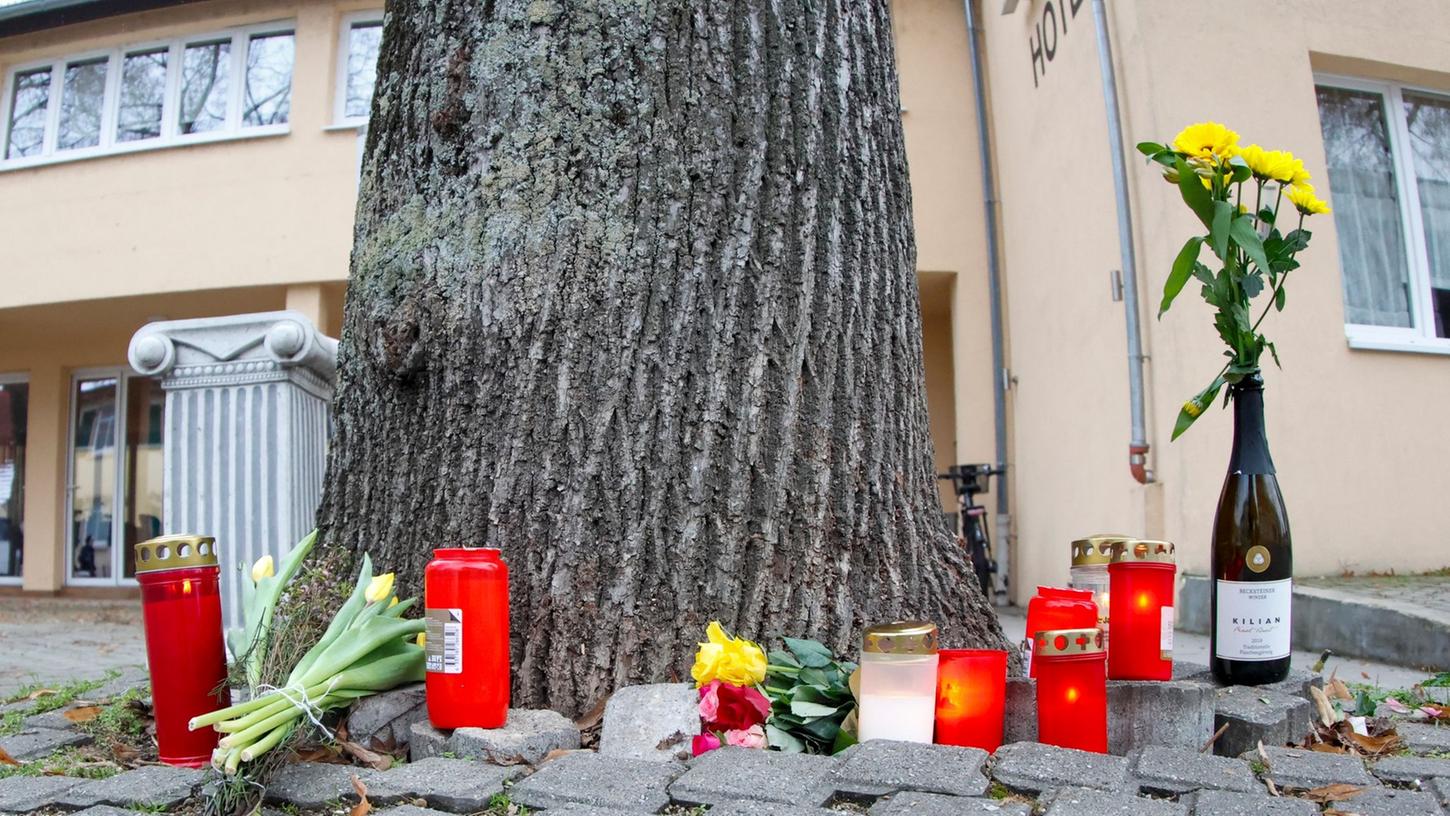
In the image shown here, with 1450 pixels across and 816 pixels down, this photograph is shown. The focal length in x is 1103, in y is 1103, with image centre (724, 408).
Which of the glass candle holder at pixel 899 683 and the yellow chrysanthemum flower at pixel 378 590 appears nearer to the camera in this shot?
the glass candle holder at pixel 899 683

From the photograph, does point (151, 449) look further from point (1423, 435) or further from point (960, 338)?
point (1423, 435)

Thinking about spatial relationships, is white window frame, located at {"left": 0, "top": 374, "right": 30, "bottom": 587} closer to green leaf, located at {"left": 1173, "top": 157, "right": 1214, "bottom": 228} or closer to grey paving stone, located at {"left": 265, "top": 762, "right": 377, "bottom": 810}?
grey paving stone, located at {"left": 265, "top": 762, "right": 377, "bottom": 810}

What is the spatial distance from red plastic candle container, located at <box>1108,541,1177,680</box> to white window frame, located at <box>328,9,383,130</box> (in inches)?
343

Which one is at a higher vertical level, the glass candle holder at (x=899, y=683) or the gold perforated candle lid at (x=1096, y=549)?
the gold perforated candle lid at (x=1096, y=549)

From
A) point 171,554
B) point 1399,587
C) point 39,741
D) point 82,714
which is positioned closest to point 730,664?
point 171,554

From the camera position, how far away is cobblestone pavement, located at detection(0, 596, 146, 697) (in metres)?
4.53

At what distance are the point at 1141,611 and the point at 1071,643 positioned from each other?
0.26 meters

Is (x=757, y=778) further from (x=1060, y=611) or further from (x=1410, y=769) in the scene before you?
(x=1410, y=769)

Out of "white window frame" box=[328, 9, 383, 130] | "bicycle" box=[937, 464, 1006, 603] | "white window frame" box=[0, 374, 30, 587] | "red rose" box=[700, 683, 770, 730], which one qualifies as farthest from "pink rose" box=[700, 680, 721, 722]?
"white window frame" box=[0, 374, 30, 587]

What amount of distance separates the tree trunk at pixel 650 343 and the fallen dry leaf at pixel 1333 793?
755 mm

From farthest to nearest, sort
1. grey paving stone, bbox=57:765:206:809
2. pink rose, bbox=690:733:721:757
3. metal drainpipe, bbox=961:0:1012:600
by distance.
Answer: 1. metal drainpipe, bbox=961:0:1012:600
2. pink rose, bbox=690:733:721:757
3. grey paving stone, bbox=57:765:206:809

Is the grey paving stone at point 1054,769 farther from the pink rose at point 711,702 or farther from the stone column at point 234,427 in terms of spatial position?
the stone column at point 234,427

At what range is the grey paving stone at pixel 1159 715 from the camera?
70.1 inches

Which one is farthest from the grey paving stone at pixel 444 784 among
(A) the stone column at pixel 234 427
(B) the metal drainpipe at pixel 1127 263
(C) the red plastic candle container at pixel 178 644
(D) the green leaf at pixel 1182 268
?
(B) the metal drainpipe at pixel 1127 263
